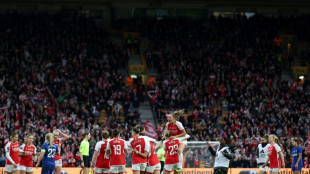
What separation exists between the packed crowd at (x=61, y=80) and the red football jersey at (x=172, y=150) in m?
12.5

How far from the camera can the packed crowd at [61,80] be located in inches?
1265

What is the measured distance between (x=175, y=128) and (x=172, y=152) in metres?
0.67

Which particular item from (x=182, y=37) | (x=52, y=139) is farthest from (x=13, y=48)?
(x=52, y=139)

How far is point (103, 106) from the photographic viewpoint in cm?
3522

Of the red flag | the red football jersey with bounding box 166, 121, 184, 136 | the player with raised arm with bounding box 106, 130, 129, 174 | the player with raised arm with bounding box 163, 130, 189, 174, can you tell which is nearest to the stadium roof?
the red flag

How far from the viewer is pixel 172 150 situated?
17.1 metres

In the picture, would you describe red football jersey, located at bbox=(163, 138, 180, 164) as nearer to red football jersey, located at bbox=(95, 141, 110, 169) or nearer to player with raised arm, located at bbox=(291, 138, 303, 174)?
red football jersey, located at bbox=(95, 141, 110, 169)

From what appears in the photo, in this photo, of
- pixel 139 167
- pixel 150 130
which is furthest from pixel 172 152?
pixel 150 130

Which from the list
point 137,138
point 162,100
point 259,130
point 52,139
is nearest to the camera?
point 137,138

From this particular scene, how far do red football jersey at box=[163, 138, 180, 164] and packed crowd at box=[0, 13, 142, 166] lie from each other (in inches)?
493

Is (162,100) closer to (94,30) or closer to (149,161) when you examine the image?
(94,30)

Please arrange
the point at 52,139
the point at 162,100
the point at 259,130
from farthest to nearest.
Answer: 1. the point at 162,100
2. the point at 259,130
3. the point at 52,139

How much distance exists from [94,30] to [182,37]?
19.4 feet

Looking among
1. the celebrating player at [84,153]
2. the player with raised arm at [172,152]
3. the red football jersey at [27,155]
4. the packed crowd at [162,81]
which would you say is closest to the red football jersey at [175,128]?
the player with raised arm at [172,152]
